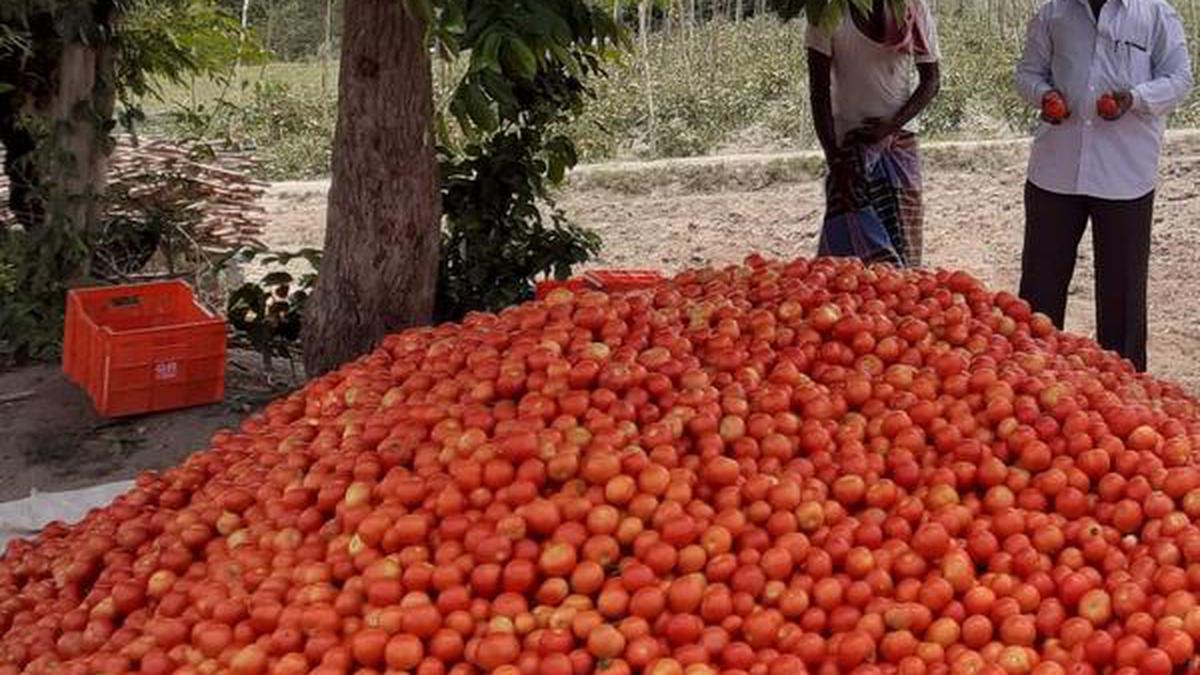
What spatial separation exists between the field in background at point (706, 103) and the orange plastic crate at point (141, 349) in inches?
208

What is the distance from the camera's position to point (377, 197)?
4.00 meters

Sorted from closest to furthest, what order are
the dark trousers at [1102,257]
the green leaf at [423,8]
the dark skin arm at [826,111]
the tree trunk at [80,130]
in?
the green leaf at [423,8], the dark trousers at [1102,257], the dark skin arm at [826,111], the tree trunk at [80,130]

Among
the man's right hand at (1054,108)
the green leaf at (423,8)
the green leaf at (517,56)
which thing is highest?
the man's right hand at (1054,108)

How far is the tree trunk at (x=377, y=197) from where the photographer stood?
386 centimetres

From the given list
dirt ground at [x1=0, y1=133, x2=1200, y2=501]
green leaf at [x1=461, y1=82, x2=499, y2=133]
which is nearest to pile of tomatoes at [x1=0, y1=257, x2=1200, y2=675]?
green leaf at [x1=461, y1=82, x2=499, y2=133]

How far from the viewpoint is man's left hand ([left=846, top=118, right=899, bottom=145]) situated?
4.32m

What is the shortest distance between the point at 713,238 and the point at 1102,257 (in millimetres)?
3478

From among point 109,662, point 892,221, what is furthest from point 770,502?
point 892,221

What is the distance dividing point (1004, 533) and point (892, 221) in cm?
266

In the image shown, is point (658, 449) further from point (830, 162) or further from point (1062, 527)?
point (830, 162)

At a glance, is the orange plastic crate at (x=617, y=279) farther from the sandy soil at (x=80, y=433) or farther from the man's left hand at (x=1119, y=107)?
the man's left hand at (x=1119, y=107)

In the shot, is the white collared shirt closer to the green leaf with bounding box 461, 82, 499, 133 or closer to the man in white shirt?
the man in white shirt

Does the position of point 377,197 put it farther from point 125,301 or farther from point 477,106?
point 477,106

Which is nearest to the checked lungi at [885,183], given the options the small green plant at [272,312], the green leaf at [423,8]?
the small green plant at [272,312]
